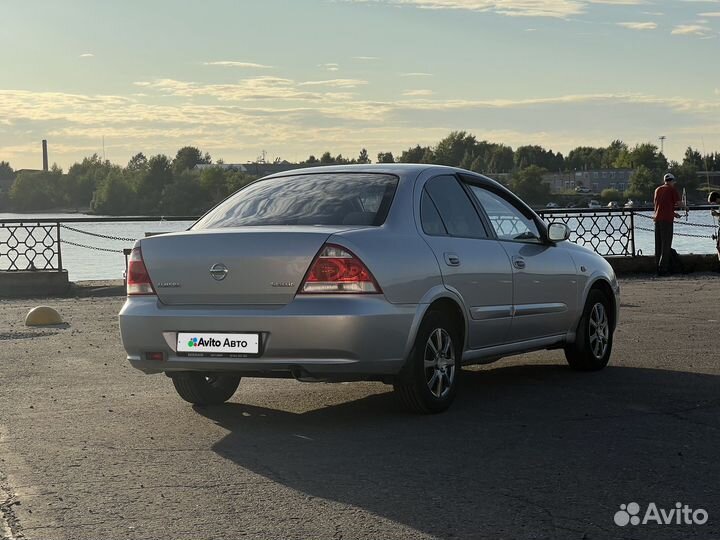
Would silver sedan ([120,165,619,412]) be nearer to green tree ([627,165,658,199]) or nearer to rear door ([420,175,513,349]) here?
rear door ([420,175,513,349])

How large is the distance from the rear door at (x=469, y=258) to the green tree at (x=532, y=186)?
60.9 m

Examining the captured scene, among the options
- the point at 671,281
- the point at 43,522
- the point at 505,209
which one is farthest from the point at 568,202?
the point at 43,522

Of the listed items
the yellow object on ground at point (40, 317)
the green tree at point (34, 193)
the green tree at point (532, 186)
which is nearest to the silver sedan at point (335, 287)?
the yellow object on ground at point (40, 317)

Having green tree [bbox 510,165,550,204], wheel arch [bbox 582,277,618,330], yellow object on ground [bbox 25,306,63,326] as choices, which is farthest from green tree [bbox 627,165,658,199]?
wheel arch [bbox 582,277,618,330]

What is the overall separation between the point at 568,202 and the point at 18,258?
48.8 metres

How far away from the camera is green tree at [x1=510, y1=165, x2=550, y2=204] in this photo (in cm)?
7306

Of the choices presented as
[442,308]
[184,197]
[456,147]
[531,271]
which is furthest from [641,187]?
[442,308]

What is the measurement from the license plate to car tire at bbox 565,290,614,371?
3.48 meters

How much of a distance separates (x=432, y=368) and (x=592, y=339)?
2.65m

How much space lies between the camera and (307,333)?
23.5ft

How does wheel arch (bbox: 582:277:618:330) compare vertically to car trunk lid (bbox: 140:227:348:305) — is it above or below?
below

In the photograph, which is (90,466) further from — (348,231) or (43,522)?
(348,231)

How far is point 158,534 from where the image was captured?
4.99 meters

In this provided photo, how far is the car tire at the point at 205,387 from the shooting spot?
27.4ft
